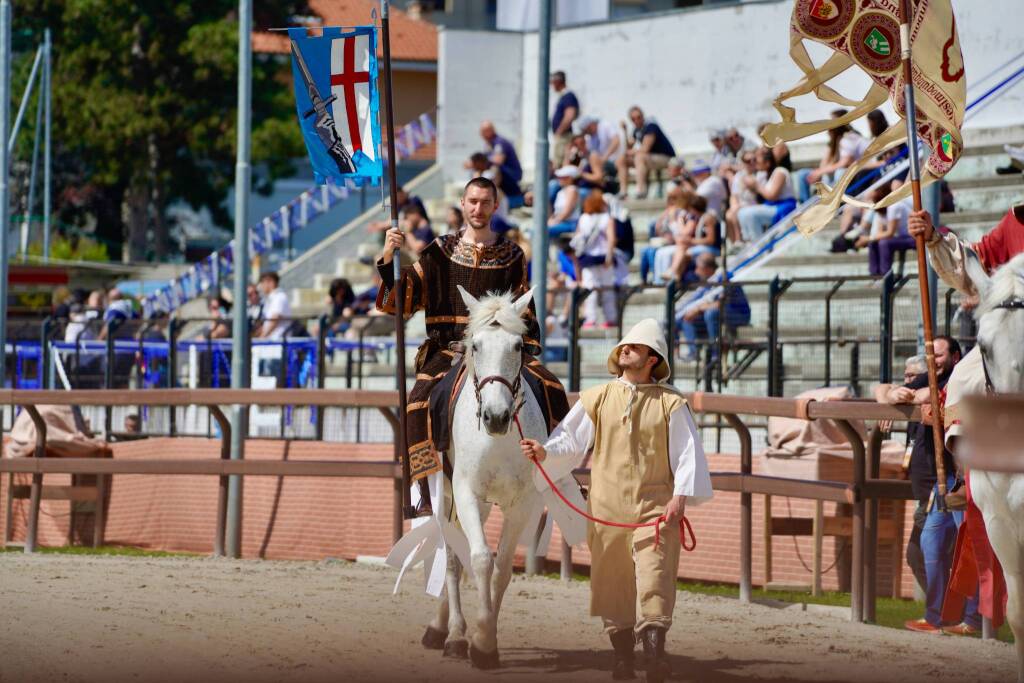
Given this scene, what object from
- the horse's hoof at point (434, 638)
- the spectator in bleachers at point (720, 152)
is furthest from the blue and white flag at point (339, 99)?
the spectator in bleachers at point (720, 152)

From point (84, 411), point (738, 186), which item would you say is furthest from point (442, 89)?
point (84, 411)

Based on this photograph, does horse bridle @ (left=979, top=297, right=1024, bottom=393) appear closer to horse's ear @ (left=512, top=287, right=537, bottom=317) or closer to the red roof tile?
horse's ear @ (left=512, top=287, right=537, bottom=317)

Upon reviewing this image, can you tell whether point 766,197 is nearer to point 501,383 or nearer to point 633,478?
point 633,478

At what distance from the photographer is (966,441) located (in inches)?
181

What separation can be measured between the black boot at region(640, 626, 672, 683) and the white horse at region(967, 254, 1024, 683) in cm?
157

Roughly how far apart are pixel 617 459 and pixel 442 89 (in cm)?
2218

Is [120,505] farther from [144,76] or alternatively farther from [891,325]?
[144,76]

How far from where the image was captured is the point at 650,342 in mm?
9344

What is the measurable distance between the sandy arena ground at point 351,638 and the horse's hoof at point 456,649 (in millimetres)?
89

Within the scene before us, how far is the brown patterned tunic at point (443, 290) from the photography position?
10352mm

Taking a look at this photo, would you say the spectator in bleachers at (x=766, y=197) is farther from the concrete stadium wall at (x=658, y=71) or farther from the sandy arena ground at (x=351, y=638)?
the sandy arena ground at (x=351, y=638)

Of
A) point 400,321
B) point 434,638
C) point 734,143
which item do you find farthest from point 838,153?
point 434,638

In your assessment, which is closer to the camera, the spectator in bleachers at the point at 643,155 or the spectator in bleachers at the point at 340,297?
the spectator in bleachers at the point at 340,297

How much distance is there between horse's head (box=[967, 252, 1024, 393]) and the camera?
830 cm
